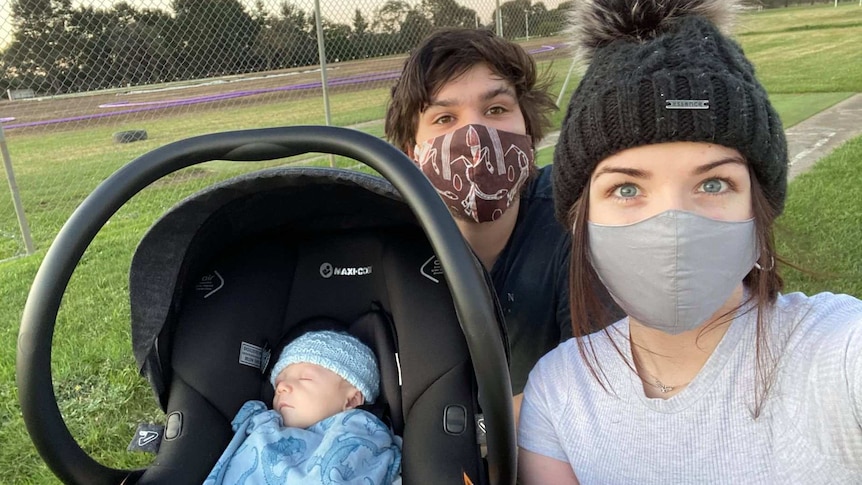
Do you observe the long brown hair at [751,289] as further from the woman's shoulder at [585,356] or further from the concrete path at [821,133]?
the concrete path at [821,133]

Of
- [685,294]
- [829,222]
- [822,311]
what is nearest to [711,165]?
[685,294]

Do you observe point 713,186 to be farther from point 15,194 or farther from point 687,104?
point 15,194

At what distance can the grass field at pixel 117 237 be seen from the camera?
125 inches

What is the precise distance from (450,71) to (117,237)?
5.41 metres

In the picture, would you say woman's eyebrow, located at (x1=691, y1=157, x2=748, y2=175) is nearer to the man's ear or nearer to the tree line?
the man's ear

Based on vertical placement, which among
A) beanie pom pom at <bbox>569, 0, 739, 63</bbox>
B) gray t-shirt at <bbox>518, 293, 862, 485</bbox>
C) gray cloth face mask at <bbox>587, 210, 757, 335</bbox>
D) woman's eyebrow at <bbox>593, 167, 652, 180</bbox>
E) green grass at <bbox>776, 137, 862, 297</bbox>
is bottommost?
green grass at <bbox>776, 137, 862, 297</bbox>

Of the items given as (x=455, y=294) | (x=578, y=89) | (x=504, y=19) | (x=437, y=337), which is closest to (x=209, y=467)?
(x=437, y=337)

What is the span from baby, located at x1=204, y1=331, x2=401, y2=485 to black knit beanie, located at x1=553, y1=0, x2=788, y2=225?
80 cm

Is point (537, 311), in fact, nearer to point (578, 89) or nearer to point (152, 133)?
point (578, 89)

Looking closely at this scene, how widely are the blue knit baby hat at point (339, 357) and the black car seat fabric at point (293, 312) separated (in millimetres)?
40

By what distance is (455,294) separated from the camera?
116cm

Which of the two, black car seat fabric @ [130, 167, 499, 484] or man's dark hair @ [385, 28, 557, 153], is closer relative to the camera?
black car seat fabric @ [130, 167, 499, 484]

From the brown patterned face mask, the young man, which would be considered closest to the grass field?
the young man

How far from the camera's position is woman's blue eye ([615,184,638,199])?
4.84ft
